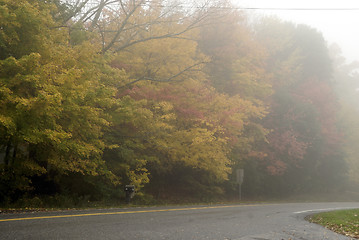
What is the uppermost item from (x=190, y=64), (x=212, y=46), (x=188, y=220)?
(x=212, y=46)

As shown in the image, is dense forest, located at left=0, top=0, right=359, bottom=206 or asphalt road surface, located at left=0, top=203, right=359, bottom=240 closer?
asphalt road surface, located at left=0, top=203, right=359, bottom=240

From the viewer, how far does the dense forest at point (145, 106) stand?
32.6ft

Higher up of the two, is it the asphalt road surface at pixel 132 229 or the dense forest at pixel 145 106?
the dense forest at pixel 145 106

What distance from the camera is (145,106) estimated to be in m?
15.1

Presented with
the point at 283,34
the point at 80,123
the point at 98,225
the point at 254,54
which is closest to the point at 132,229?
the point at 98,225

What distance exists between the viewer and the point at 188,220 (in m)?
8.63

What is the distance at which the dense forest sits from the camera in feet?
32.6

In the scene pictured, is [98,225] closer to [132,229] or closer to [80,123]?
[132,229]

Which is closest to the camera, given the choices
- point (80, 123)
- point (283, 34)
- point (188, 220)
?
point (188, 220)

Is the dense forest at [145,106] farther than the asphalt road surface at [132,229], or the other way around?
the dense forest at [145,106]

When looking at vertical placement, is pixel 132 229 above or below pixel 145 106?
below

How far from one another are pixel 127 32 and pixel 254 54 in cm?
1189

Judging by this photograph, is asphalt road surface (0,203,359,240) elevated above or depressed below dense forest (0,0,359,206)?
below

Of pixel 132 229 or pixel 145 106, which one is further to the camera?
pixel 145 106
